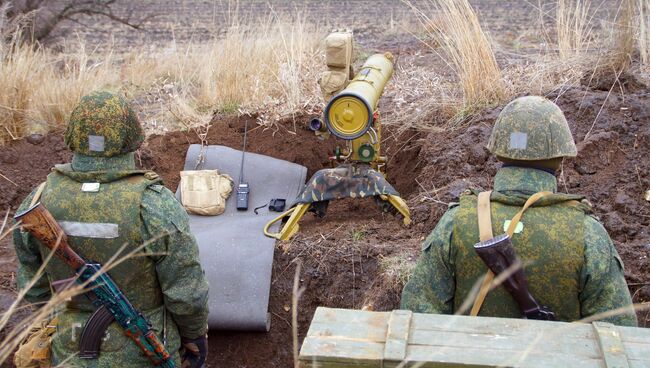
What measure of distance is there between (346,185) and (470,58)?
207 centimetres

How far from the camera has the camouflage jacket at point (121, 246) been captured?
3.41 m

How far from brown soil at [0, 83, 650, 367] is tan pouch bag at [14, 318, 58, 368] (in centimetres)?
158

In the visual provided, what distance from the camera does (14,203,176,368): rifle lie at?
10.8 ft

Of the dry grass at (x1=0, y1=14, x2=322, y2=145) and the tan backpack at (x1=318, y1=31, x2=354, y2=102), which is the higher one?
the tan backpack at (x1=318, y1=31, x2=354, y2=102)

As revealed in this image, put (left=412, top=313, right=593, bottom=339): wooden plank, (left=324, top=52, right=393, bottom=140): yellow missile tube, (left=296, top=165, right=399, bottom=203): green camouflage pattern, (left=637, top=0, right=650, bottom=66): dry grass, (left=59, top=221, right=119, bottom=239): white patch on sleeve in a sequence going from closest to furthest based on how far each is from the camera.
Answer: (left=412, top=313, right=593, bottom=339): wooden plank → (left=59, top=221, right=119, bottom=239): white patch on sleeve → (left=324, top=52, right=393, bottom=140): yellow missile tube → (left=296, top=165, right=399, bottom=203): green camouflage pattern → (left=637, top=0, right=650, bottom=66): dry grass

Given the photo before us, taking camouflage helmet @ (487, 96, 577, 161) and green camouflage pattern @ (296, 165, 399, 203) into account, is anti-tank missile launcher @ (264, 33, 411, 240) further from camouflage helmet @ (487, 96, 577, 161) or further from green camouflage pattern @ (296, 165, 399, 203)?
camouflage helmet @ (487, 96, 577, 161)

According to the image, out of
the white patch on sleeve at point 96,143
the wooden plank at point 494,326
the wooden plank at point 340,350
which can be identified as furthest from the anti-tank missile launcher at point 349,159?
the wooden plank at point 340,350

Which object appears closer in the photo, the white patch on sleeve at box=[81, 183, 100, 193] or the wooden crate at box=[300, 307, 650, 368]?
the wooden crate at box=[300, 307, 650, 368]

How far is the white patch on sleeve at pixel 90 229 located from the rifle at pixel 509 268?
150 centimetres

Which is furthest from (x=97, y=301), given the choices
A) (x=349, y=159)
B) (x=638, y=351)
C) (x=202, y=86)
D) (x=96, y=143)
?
(x=202, y=86)

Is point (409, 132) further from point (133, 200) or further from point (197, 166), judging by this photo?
point (133, 200)

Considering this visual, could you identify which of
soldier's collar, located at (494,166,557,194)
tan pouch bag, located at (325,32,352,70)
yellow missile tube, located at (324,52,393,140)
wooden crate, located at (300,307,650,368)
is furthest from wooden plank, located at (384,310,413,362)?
tan pouch bag, located at (325,32,352,70)

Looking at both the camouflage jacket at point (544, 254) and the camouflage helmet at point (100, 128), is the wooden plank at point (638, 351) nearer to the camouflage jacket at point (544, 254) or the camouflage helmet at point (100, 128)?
the camouflage jacket at point (544, 254)

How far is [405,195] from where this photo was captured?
247 inches
